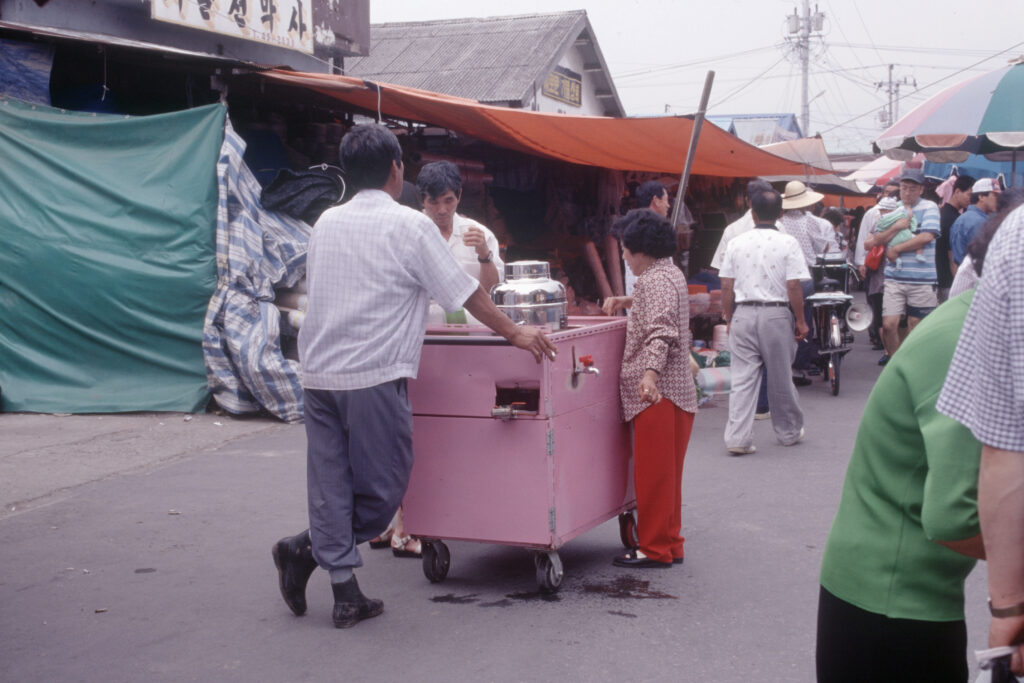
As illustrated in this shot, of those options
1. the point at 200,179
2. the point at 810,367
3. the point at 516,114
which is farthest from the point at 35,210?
the point at 810,367

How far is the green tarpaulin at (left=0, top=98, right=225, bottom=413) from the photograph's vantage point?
821 centimetres

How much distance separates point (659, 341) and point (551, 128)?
193 inches

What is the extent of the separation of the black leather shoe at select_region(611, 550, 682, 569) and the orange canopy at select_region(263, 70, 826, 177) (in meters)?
4.54

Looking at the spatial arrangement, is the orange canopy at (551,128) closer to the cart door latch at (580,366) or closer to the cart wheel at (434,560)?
the cart door latch at (580,366)

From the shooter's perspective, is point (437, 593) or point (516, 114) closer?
point (437, 593)

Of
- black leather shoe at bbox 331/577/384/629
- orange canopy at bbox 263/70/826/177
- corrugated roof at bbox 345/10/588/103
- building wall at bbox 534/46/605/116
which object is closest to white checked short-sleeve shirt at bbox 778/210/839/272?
orange canopy at bbox 263/70/826/177

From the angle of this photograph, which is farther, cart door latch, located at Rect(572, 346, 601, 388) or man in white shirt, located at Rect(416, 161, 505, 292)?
man in white shirt, located at Rect(416, 161, 505, 292)

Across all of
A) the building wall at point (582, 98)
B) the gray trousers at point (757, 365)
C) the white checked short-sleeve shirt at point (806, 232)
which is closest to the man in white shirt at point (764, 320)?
the gray trousers at point (757, 365)

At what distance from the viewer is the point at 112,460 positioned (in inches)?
266

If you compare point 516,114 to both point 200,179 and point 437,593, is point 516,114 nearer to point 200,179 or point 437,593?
point 200,179

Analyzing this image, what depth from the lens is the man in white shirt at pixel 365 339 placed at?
12.7 ft

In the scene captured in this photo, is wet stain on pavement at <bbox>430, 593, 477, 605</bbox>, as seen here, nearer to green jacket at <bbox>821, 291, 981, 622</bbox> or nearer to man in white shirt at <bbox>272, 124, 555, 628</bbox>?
man in white shirt at <bbox>272, 124, 555, 628</bbox>

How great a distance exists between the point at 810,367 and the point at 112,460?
7.12 m

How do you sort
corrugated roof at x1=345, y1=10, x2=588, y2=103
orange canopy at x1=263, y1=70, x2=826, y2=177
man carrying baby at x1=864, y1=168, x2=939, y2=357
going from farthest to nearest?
corrugated roof at x1=345, y1=10, x2=588, y2=103 < man carrying baby at x1=864, y1=168, x2=939, y2=357 < orange canopy at x1=263, y1=70, x2=826, y2=177
